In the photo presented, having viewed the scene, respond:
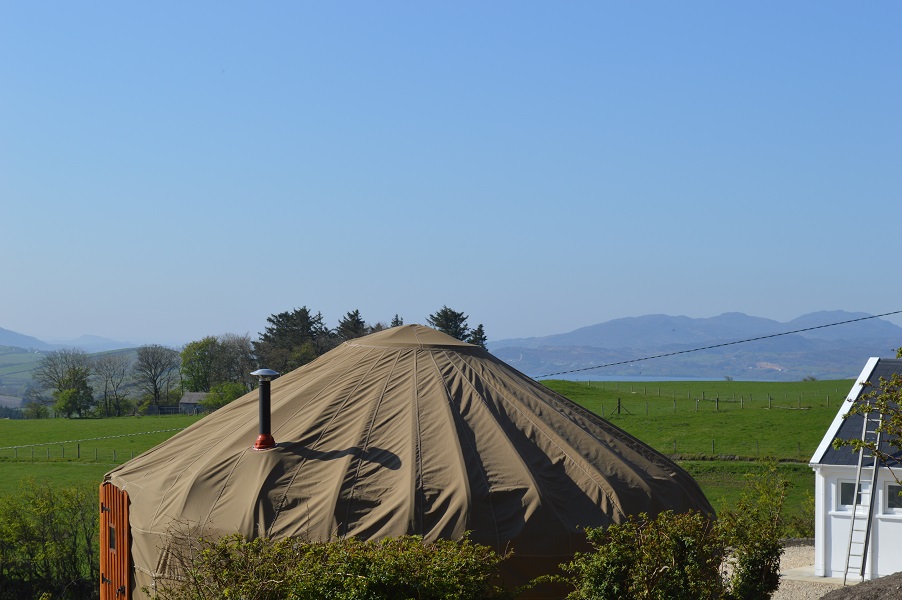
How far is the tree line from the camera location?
5272 cm

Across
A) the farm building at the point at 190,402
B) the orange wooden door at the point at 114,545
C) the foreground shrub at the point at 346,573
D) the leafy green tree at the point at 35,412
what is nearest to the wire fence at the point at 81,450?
the farm building at the point at 190,402

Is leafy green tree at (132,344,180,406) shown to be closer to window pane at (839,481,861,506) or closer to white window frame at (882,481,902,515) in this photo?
window pane at (839,481,861,506)

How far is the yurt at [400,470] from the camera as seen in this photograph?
7305 millimetres

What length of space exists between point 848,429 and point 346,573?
34.2 feet

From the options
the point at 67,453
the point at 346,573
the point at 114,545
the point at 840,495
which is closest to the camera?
the point at 346,573

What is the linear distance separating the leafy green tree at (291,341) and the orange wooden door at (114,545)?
135ft

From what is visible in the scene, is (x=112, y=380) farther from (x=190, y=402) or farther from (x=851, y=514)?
(x=851, y=514)

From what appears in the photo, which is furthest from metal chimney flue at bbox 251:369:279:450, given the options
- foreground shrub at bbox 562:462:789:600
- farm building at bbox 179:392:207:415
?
farm building at bbox 179:392:207:415

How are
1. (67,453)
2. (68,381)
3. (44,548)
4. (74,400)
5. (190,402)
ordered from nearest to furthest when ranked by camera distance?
(44,548) → (67,453) → (74,400) → (68,381) → (190,402)

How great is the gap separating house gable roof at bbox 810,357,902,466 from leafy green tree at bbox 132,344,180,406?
158 ft

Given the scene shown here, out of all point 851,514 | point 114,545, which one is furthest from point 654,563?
point 851,514

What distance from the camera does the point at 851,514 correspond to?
42.3ft

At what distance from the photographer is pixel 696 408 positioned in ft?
126

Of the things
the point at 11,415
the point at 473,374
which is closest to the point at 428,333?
the point at 473,374
